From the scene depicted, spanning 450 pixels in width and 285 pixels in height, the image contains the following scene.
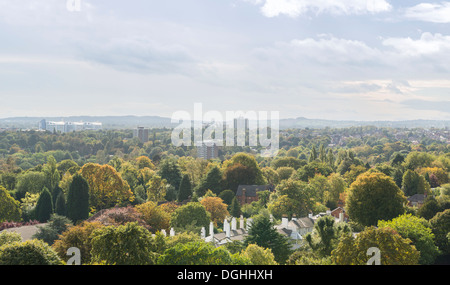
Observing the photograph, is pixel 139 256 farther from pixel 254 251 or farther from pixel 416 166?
pixel 416 166

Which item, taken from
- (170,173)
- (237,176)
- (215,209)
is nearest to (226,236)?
(215,209)

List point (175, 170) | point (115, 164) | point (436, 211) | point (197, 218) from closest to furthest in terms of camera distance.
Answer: point (436, 211) → point (197, 218) → point (175, 170) → point (115, 164)

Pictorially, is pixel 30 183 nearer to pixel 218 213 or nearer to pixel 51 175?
pixel 51 175

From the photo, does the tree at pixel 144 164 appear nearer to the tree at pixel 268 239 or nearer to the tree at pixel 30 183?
the tree at pixel 30 183

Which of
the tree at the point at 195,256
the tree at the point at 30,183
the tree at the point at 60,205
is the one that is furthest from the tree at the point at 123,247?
the tree at the point at 30,183

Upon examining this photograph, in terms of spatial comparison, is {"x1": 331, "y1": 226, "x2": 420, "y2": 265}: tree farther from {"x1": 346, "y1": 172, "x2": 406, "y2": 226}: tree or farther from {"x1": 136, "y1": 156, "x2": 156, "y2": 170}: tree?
{"x1": 136, "y1": 156, "x2": 156, "y2": 170}: tree
